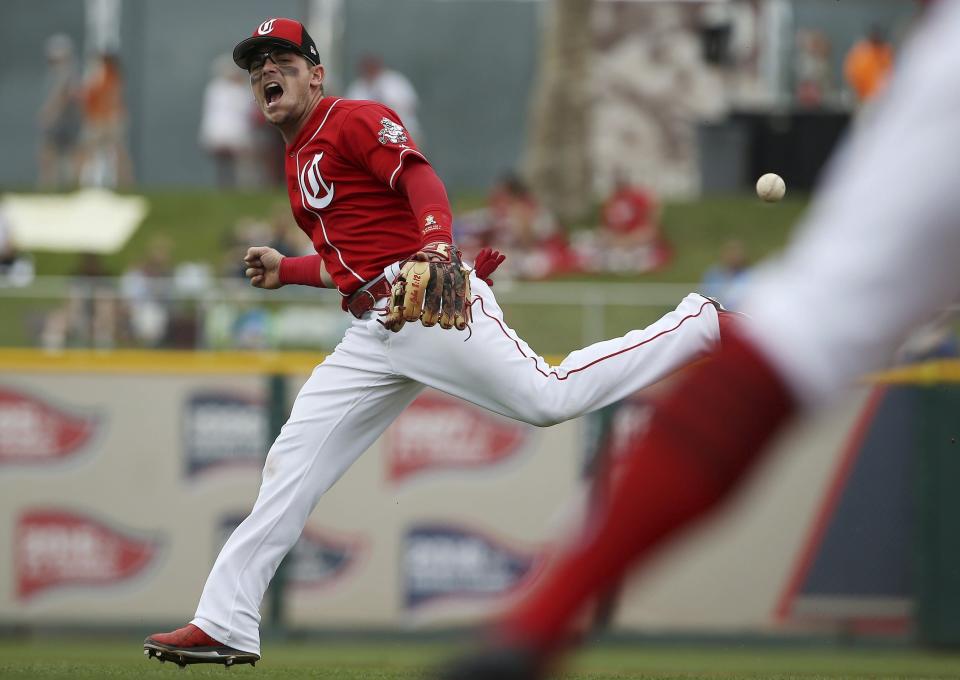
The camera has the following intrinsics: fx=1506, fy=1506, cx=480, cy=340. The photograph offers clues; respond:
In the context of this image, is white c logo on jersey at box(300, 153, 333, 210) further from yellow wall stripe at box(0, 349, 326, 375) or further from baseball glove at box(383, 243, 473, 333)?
yellow wall stripe at box(0, 349, 326, 375)

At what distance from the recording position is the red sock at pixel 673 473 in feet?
7.97

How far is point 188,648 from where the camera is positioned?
5023mm

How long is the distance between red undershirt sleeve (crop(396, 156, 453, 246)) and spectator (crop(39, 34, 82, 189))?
16.8 m

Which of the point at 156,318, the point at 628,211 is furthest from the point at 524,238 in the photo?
the point at 156,318

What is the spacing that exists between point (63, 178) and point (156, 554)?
14.0 metres

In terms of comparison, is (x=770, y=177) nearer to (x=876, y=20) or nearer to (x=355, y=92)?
(x=355, y=92)

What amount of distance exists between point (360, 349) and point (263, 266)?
0.68 m

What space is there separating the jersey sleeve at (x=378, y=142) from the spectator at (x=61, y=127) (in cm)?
1653

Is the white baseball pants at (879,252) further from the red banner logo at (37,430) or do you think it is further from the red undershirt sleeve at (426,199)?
the red banner logo at (37,430)

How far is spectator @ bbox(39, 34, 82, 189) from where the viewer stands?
20.9 meters

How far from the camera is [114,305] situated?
1370 centimetres

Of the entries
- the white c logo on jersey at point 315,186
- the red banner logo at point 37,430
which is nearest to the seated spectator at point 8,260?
the red banner logo at point 37,430

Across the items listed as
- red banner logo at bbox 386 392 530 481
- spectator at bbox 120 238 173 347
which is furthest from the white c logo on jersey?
spectator at bbox 120 238 173 347

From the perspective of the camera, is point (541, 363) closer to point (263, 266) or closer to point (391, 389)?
point (391, 389)
